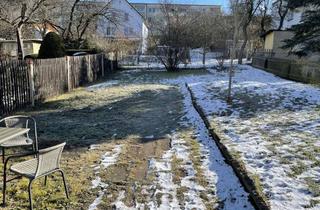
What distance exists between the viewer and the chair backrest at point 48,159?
133 inches

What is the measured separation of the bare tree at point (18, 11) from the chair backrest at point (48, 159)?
15.5 meters

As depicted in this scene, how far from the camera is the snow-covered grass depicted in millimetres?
4008

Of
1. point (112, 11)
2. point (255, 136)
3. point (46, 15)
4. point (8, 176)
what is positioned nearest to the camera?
point (8, 176)

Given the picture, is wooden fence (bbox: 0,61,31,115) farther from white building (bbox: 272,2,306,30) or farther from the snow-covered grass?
white building (bbox: 272,2,306,30)

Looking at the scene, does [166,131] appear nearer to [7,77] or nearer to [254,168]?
[254,168]

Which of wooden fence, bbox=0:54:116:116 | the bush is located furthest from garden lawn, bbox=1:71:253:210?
the bush

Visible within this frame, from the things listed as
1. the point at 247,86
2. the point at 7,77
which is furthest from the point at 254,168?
the point at 247,86

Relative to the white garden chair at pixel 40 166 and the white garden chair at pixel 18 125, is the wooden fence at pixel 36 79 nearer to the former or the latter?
the white garden chair at pixel 18 125

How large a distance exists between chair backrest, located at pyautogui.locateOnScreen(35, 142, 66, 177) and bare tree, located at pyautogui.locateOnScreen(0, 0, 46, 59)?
51.0 ft

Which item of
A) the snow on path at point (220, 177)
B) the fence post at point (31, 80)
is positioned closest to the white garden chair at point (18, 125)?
the snow on path at point (220, 177)

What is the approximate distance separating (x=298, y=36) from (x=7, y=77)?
12351 millimetres

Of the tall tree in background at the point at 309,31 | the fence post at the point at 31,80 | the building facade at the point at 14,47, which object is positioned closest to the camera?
the fence post at the point at 31,80

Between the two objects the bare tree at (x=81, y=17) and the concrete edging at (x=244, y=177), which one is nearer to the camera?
the concrete edging at (x=244, y=177)

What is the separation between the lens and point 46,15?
20484 mm
